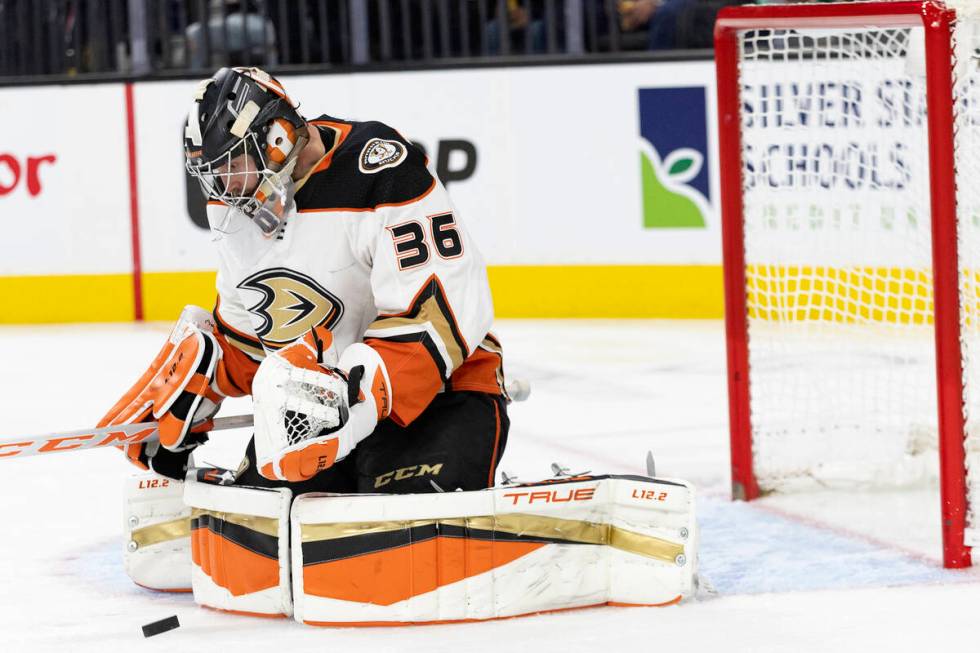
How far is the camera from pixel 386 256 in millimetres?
2400

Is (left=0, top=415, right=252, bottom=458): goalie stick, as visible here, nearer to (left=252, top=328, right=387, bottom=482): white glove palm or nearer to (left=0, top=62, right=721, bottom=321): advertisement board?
(left=252, top=328, right=387, bottom=482): white glove palm

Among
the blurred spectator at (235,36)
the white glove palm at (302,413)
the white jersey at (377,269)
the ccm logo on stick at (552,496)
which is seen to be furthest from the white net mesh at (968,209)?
the blurred spectator at (235,36)

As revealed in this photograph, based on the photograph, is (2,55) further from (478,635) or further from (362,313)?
(478,635)

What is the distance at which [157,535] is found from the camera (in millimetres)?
2637

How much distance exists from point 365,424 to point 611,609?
46 centimetres

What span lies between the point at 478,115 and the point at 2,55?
6.05 ft

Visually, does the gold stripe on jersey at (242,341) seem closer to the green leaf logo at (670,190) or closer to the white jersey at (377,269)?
the white jersey at (377,269)

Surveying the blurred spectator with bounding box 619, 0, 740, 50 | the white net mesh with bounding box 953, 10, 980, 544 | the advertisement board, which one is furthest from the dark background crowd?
the white net mesh with bounding box 953, 10, 980, 544

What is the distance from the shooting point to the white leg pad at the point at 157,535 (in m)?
2.63

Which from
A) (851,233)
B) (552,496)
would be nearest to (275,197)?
(552,496)

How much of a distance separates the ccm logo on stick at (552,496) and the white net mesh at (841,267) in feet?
3.22

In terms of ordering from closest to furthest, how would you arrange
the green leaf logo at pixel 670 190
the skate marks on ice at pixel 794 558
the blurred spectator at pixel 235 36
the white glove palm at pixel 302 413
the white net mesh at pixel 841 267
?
the white glove palm at pixel 302 413
the skate marks on ice at pixel 794 558
the white net mesh at pixel 841 267
the green leaf logo at pixel 670 190
the blurred spectator at pixel 235 36

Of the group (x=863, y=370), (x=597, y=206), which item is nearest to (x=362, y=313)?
(x=863, y=370)

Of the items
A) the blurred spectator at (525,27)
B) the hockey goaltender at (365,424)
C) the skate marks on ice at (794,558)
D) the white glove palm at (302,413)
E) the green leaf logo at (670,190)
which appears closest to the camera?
the white glove palm at (302,413)
